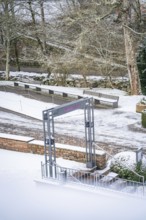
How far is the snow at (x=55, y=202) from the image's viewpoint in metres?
14.6

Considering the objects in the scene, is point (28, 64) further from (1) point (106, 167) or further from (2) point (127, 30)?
(1) point (106, 167)

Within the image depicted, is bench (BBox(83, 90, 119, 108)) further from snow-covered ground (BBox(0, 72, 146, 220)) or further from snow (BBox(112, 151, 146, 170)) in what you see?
snow (BBox(112, 151, 146, 170))

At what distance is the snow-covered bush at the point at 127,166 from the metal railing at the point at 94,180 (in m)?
0.31

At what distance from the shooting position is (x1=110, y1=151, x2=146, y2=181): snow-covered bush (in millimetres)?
17094

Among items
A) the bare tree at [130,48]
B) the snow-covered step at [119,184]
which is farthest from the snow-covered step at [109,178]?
the bare tree at [130,48]

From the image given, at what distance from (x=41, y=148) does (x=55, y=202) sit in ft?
14.3

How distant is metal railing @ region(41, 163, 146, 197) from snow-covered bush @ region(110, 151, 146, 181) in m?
0.31

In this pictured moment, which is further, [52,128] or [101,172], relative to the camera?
[101,172]

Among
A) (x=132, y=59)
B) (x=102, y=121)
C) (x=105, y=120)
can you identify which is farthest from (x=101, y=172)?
(x=132, y=59)

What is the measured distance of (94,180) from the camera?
16766 mm

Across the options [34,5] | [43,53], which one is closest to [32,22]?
[34,5]

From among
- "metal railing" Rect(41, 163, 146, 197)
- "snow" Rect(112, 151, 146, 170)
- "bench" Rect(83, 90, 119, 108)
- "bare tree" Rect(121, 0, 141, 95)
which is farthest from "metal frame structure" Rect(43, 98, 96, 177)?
"bare tree" Rect(121, 0, 141, 95)

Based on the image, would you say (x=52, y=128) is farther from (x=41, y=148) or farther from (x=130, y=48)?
(x=130, y=48)

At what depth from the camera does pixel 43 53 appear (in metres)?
40.6
